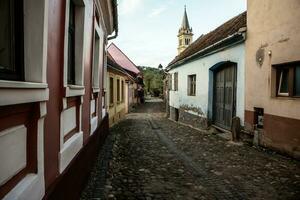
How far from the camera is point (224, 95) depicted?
1188cm

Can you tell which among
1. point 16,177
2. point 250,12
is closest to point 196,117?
point 250,12

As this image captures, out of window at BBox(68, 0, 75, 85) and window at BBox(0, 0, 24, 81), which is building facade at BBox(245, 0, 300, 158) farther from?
window at BBox(0, 0, 24, 81)

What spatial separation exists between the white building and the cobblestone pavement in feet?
7.54

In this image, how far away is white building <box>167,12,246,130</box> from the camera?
33.5 ft


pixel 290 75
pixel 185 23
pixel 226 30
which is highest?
pixel 185 23

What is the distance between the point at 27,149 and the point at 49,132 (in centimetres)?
54

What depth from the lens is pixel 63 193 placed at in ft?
10.9

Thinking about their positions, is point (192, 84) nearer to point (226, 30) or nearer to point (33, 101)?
point (226, 30)

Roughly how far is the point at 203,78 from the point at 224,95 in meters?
2.25

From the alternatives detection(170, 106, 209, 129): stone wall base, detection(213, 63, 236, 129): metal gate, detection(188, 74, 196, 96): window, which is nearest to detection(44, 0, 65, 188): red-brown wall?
detection(213, 63, 236, 129): metal gate

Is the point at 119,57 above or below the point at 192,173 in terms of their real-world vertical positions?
above

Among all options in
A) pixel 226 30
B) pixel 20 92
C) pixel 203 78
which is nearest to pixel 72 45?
pixel 20 92

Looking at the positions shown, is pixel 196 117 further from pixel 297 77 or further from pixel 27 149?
Answer: pixel 27 149

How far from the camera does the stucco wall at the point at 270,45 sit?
24.2 ft
